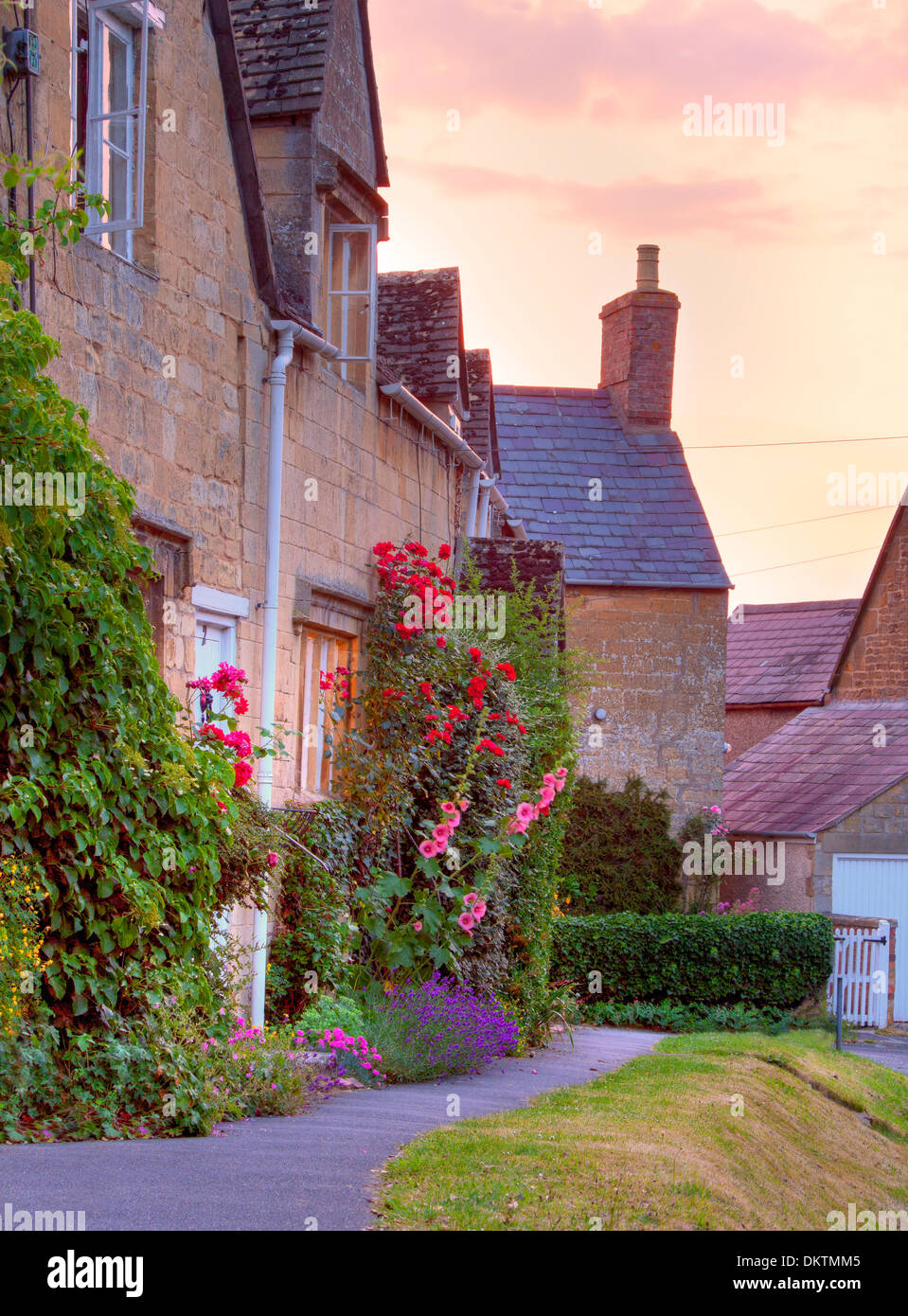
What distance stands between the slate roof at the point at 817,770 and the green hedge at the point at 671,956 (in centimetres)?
417

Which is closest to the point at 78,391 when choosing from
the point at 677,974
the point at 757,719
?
the point at 677,974

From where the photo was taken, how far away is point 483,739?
11.6 metres

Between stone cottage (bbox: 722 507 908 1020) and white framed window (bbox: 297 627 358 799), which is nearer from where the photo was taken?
white framed window (bbox: 297 627 358 799)

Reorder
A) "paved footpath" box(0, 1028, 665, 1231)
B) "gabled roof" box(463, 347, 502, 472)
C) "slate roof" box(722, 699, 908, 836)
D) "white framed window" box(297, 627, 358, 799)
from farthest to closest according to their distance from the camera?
"slate roof" box(722, 699, 908, 836)
"gabled roof" box(463, 347, 502, 472)
"white framed window" box(297, 627, 358, 799)
"paved footpath" box(0, 1028, 665, 1231)

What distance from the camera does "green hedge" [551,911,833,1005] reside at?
717 inches

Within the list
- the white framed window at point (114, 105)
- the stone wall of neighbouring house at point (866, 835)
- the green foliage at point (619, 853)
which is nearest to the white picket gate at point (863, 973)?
the stone wall of neighbouring house at point (866, 835)

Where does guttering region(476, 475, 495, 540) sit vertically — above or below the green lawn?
above

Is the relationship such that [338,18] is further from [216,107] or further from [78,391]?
[78,391]

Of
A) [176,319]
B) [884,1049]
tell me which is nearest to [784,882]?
[884,1049]

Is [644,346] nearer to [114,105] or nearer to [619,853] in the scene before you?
[619,853]

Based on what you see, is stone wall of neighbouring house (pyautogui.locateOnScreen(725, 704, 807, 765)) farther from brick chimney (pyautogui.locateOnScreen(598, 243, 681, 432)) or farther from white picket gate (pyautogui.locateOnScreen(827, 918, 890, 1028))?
white picket gate (pyautogui.locateOnScreen(827, 918, 890, 1028))

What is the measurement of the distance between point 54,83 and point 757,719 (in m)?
24.3

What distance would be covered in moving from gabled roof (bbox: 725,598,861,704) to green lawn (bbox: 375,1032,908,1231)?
16.4 m

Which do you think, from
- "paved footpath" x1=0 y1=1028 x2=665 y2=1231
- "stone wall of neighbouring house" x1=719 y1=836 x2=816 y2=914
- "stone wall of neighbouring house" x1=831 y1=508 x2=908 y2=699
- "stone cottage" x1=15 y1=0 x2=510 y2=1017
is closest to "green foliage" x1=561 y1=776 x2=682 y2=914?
"stone wall of neighbouring house" x1=719 y1=836 x2=816 y2=914
